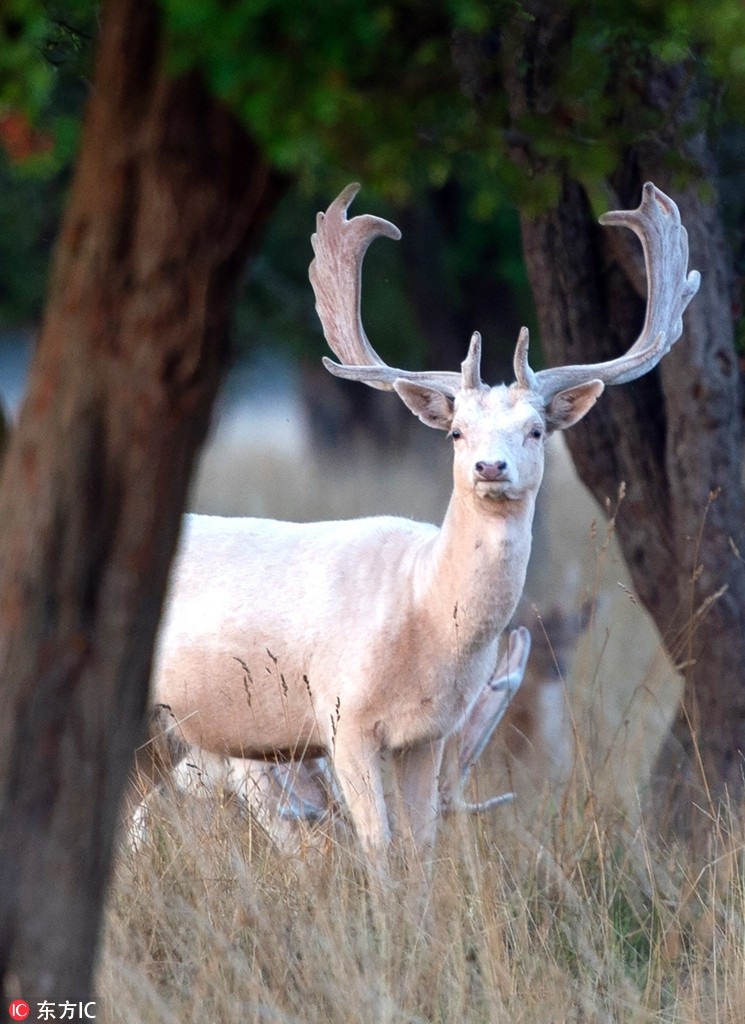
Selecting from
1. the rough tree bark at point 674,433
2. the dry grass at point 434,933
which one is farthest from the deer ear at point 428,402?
the dry grass at point 434,933

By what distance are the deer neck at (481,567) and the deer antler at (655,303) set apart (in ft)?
1.46

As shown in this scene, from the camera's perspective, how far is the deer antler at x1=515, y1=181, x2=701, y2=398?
4863 mm

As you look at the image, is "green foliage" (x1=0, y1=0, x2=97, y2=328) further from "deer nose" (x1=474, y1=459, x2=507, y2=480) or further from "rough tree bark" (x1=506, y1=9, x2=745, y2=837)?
"rough tree bark" (x1=506, y1=9, x2=745, y2=837)

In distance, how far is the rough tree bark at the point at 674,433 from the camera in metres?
5.18

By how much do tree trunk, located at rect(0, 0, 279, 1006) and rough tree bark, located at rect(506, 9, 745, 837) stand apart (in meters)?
3.05

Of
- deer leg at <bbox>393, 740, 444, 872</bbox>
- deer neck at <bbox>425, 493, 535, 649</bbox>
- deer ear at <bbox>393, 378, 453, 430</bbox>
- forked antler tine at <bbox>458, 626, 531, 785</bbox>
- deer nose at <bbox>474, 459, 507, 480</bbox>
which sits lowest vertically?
deer leg at <bbox>393, 740, 444, 872</bbox>

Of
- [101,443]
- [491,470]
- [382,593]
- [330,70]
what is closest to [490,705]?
[382,593]

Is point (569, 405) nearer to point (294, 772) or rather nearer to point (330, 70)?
point (294, 772)

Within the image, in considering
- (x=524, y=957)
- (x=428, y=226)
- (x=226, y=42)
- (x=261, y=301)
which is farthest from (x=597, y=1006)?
(x=261, y=301)

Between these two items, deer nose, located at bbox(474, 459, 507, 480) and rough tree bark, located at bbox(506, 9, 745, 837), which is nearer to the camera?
deer nose, located at bbox(474, 459, 507, 480)

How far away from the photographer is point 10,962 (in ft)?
7.50

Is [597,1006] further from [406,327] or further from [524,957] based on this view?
[406,327]

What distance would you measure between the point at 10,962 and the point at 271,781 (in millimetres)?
3006

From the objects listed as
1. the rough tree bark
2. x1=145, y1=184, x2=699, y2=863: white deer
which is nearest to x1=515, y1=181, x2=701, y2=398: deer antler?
x1=145, y1=184, x2=699, y2=863: white deer
